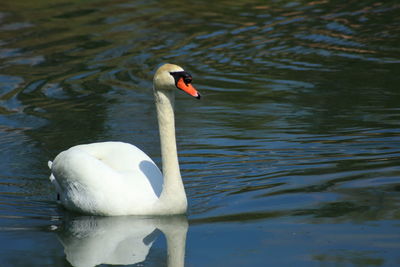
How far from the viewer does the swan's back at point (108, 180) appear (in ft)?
25.1

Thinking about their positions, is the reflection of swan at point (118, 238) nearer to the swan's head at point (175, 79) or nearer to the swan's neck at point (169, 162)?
the swan's neck at point (169, 162)

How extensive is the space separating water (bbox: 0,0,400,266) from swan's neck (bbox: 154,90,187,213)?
0.20 meters

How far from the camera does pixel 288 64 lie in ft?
47.9

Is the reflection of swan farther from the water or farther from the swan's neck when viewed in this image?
the swan's neck

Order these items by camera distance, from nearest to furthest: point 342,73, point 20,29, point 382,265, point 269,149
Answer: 1. point 382,265
2. point 269,149
3. point 342,73
4. point 20,29

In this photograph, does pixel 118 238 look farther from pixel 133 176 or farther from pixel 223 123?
pixel 223 123

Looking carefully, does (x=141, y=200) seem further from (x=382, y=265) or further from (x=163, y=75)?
(x=382, y=265)

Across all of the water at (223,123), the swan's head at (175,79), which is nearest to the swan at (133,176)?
the swan's head at (175,79)

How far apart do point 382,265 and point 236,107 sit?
19.9 ft

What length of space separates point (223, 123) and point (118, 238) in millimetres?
4083

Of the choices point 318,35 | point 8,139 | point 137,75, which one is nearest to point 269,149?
point 8,139

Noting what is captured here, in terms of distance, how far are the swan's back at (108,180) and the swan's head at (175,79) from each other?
1.00 m

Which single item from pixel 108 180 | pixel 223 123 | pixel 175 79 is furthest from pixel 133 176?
pixel 223 123

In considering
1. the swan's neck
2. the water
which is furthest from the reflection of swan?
the swan's neck
